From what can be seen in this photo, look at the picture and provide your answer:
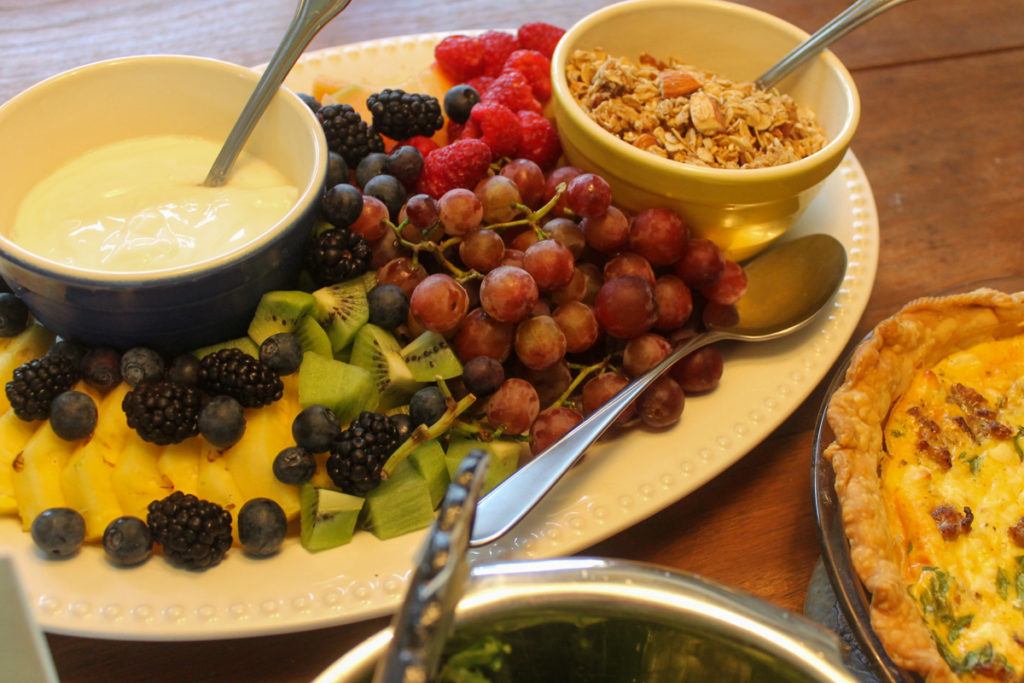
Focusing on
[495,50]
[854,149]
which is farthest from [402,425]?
[854,149]

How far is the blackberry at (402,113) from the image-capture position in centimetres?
142

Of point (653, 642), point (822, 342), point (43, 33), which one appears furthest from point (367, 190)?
point (43, 33)

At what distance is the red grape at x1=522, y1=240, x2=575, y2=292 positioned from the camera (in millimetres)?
1124

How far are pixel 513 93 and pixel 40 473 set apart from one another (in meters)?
0.95

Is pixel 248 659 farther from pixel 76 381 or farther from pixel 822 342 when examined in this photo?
pixel 822 342

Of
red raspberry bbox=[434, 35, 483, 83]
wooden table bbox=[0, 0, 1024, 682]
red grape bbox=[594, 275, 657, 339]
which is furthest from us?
red raspberry bbox=[434, 35, 483, 83]

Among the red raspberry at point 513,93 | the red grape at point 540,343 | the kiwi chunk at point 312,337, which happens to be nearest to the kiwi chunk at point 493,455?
the red grape at point 540,343

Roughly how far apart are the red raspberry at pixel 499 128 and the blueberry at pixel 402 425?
494 mm

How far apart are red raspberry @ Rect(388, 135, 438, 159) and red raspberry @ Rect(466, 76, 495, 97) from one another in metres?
0.15

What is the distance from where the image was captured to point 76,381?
109 cm

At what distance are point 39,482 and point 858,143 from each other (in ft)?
5.66

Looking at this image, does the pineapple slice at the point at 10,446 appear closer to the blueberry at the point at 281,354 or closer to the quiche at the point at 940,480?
the blueberry at the point at 281,354

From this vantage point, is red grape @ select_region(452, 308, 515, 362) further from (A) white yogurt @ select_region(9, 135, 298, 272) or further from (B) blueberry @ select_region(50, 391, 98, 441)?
(B) blueberry @ select_region(50, 391, 98, 441)

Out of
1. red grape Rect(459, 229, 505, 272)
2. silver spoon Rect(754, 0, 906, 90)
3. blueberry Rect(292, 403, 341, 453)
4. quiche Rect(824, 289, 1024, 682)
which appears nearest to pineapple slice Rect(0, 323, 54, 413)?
blueberry Rect(292, 403, 341, 453)
